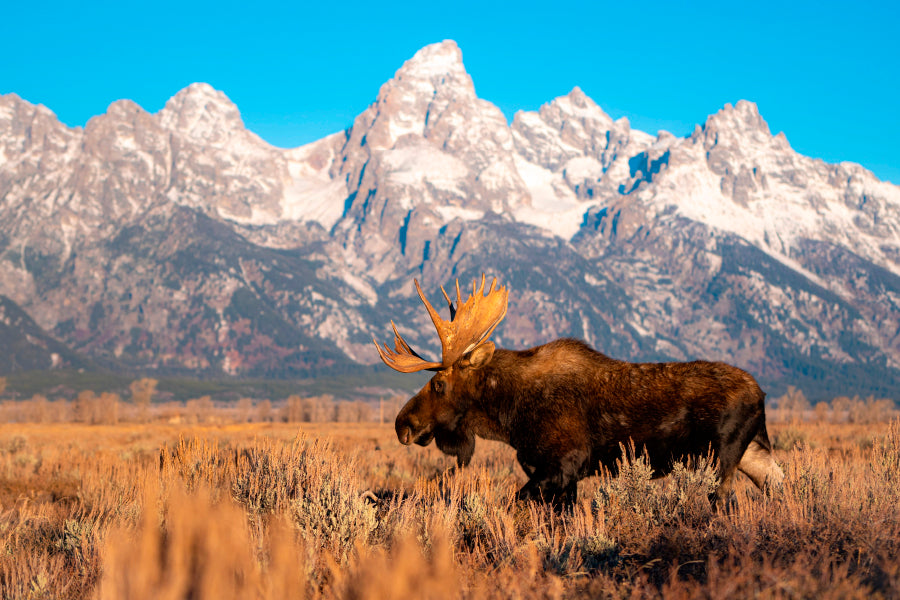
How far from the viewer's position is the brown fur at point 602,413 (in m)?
7.45

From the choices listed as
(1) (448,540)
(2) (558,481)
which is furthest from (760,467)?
(1) (448,540)

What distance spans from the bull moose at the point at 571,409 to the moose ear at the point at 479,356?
1cm

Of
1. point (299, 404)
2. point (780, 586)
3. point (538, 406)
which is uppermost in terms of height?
point (538, 406)

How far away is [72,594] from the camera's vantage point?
5.36 meters

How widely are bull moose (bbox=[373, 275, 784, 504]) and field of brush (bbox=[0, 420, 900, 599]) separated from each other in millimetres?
377

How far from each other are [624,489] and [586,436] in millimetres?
789

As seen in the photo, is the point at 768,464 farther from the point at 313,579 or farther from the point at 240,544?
the point at 240,544

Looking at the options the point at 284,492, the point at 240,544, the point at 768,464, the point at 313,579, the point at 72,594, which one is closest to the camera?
the point at 240,544

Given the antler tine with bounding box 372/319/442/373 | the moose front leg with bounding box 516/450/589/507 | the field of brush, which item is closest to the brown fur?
the moose front leg with bounding box 516/450/589/507

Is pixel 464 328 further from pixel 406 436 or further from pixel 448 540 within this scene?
pixel 448 540

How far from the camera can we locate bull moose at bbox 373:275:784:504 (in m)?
7.48

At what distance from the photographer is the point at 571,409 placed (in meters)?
7.88

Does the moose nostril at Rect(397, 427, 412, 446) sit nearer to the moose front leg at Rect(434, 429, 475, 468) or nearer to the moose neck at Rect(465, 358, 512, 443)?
the moose front leg at Rect(434, 429, 475, 468)

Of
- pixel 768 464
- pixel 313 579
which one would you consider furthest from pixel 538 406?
pixel 313 579
